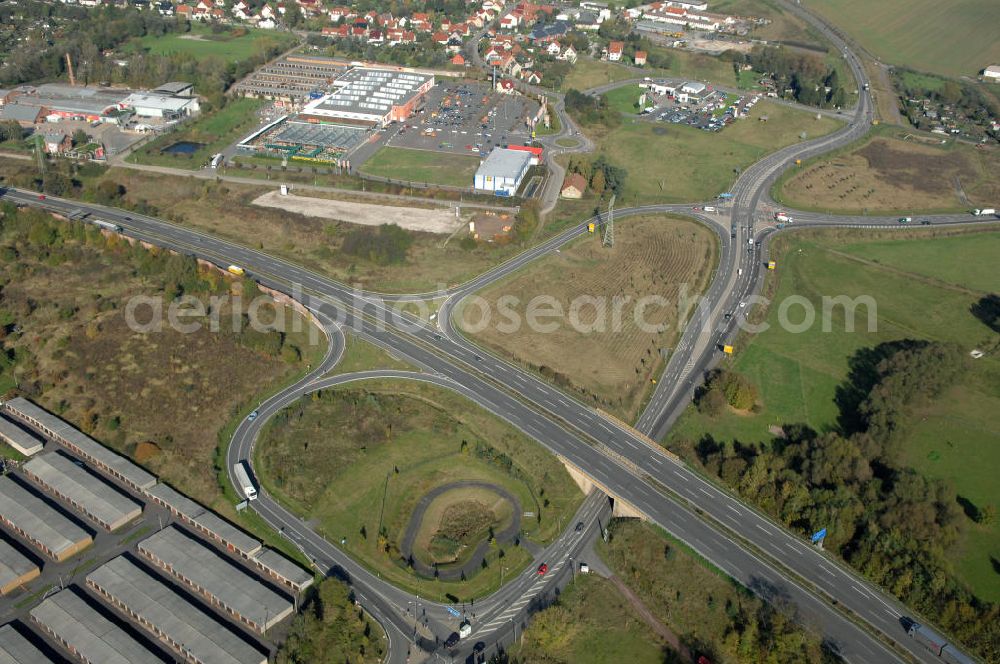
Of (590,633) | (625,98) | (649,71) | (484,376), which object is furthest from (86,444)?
(649,71)

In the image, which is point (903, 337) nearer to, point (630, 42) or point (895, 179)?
point (895, 179)

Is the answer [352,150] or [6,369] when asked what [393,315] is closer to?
[6,369]

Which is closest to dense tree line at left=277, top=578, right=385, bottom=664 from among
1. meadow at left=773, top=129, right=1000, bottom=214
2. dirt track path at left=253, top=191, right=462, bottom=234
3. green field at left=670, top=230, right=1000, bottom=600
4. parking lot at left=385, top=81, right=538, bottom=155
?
green field at left=670, top=230, right=1000, bottom=600

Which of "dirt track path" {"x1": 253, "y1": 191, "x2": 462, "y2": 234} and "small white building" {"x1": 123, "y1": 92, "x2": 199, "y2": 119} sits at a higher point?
"small white building" {"x1": 123, "y1": 92, "x2": 199, "y2": 119}

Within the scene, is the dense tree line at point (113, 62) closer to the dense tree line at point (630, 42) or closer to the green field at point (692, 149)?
the green field at point (692, 149)

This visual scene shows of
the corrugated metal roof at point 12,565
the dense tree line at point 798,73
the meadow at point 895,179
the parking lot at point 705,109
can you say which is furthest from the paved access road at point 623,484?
the dense tree line at point 798,73

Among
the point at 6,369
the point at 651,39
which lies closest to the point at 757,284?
the point at 6,369

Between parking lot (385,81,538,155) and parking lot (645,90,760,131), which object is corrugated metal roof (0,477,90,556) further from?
parking lot (645,90,760,131)
